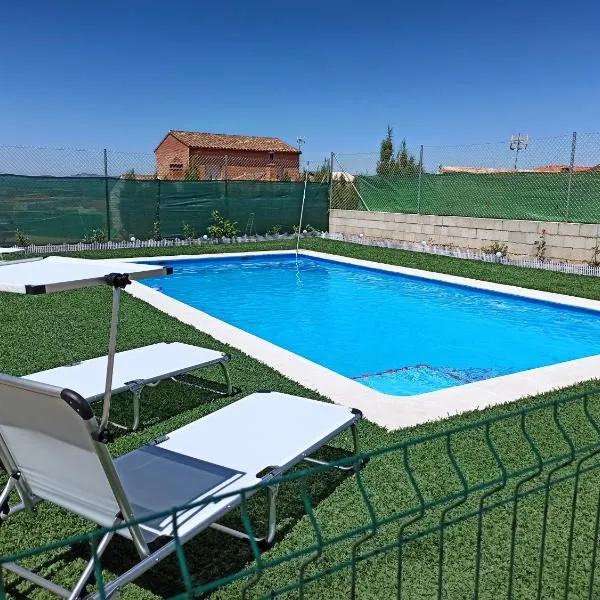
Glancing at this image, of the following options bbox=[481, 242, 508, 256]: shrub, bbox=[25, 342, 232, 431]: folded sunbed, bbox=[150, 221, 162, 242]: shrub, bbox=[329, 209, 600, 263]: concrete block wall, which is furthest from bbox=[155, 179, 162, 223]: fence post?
bbox=[25, 342, 232, 431]: folded sunbed

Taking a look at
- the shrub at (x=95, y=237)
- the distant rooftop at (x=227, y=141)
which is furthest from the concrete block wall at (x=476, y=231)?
the distant rooftop at (x=227, y=141)

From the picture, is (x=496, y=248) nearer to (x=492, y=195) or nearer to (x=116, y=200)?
(x=492, y=195)

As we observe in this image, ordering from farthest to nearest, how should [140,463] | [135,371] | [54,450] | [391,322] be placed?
[391,322] → [135,371] → [140,463] → [54,450]

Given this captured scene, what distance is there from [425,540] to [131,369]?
8.71 ft

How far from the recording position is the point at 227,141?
40.5 metres

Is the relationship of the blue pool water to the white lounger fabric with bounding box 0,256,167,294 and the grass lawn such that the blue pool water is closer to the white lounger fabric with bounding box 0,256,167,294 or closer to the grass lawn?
the grass lawn

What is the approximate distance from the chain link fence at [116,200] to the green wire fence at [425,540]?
43.3ft

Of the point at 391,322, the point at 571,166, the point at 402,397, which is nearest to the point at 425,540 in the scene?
the point at 402,397

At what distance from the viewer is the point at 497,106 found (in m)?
26.0

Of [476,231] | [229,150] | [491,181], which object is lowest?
[476,231]

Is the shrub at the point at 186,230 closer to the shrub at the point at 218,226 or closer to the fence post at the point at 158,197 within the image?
the shrub at the point at 218,226

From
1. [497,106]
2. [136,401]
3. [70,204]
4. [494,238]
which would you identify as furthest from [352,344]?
[497,106]

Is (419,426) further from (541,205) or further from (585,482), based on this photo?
(541,205)

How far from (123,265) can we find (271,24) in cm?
2891
